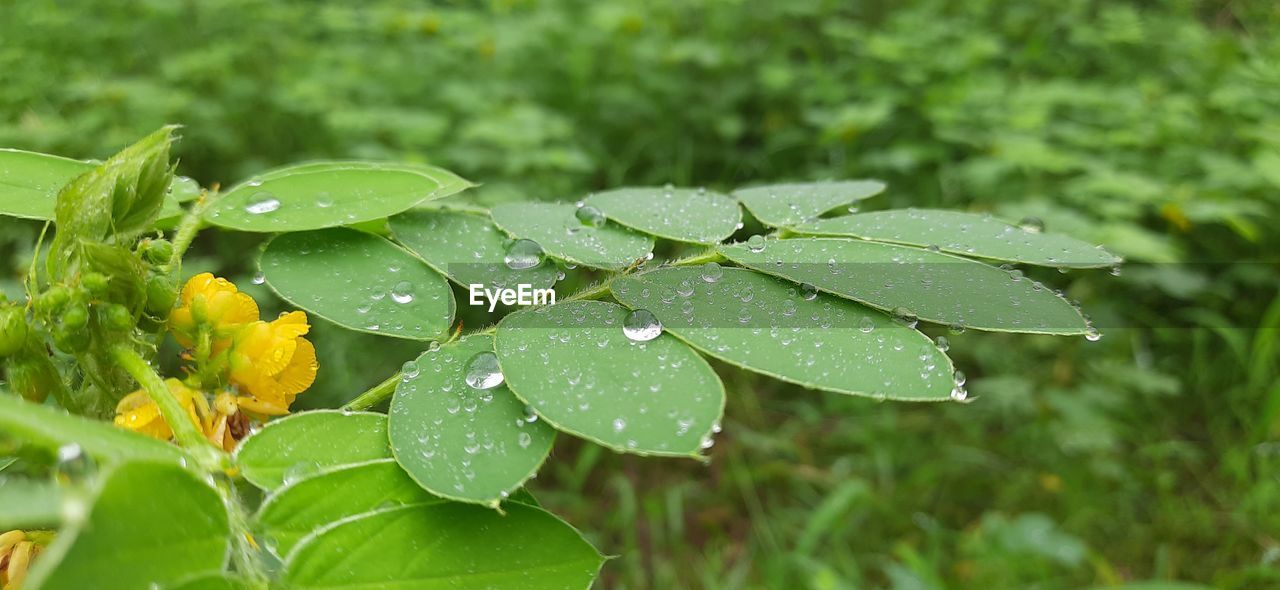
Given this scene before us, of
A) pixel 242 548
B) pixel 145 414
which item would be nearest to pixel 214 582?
pixel 242 548

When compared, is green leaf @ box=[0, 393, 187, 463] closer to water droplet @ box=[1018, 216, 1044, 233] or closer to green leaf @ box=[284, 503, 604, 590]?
green leaf @ box=[284, 503, 604, 590]

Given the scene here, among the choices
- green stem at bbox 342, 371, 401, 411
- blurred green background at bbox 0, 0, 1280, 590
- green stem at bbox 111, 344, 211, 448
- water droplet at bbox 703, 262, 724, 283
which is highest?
green stem at bbox 111, 344, 211, 448

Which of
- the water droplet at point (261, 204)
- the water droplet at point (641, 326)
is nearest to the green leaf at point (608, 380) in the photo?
the water droplet at point (641, 326)

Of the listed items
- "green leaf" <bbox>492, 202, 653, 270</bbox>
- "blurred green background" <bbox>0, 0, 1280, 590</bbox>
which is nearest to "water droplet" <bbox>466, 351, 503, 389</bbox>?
"green leaf" <bbox>492, 202, 653, 270</bbox>

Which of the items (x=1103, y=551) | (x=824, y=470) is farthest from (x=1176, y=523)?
(x=824, y=470)

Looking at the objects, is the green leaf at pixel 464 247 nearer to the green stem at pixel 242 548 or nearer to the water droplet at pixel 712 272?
the water droplet at pixel 712 272

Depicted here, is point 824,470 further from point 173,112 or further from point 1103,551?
point 173,112
